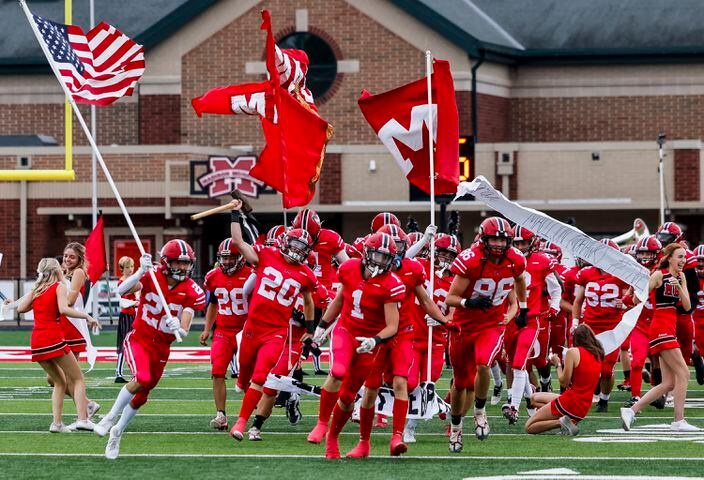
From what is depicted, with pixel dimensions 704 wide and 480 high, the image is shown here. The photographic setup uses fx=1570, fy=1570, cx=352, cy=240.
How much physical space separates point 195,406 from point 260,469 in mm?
5551

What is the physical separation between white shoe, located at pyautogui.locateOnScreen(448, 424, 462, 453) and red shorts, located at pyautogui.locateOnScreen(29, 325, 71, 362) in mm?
3832

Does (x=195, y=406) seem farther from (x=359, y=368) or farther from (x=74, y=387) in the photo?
(x=359, y=368)

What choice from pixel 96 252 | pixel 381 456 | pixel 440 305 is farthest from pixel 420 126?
pixel 96 252

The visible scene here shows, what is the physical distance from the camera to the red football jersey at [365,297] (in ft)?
41.2

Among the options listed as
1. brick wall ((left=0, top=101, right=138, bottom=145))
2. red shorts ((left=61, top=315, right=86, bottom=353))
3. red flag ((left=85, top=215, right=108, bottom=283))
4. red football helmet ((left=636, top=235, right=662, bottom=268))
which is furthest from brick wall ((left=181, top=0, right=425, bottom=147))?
red shorts ((left=61, top=315, right=86, bottom=353))

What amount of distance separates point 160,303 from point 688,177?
25361 millimetres

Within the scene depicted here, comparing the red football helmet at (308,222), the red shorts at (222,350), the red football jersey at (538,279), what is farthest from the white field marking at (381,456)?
the red football jersey at (538,279)

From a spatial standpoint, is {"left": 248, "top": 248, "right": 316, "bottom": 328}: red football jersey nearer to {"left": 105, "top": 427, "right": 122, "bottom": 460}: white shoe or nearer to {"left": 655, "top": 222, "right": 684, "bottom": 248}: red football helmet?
{"left": 105, "top": 427, "right": 122, "bottom": 460}: white shoe

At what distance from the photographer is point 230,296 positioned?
15.2 metres

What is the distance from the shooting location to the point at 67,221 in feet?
123

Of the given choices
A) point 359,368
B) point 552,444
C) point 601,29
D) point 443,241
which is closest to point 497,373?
point 443,241

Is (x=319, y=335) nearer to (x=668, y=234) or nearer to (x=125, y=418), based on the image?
(x=125, y=418)

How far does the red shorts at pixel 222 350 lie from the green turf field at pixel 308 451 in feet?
1.90

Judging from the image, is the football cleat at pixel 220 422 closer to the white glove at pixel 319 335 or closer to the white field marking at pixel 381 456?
the white glove at pixel 319 335
